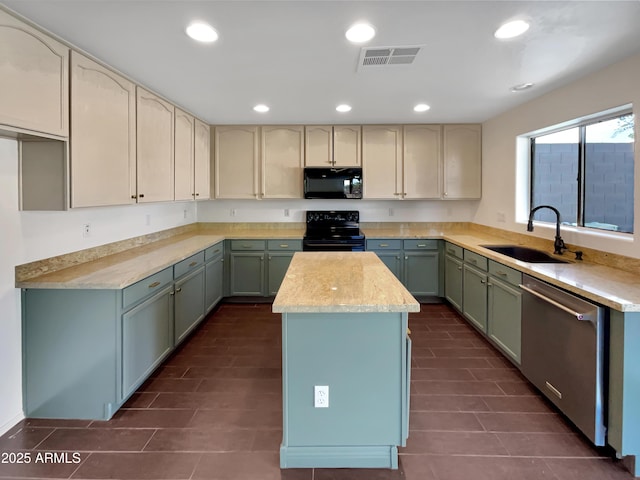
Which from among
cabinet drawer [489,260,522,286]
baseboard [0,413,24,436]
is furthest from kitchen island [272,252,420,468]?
baseboard [0,413,24,436]

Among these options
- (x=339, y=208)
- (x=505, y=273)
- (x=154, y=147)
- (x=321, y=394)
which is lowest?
(x=321, y=394)

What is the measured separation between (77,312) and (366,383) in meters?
1.75

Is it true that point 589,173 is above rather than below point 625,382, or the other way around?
above

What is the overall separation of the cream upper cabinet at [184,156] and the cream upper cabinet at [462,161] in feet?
9.96

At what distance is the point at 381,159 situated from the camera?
185 inches

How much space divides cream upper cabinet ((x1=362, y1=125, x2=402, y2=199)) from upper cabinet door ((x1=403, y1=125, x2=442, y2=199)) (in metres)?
0.10

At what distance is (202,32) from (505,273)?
8.88 feet

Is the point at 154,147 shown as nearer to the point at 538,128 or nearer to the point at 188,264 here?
the point at 188,264

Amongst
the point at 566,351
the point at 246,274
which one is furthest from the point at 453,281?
the point at 246,274

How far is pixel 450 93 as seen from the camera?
3281mm

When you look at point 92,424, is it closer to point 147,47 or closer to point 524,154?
point 147,47

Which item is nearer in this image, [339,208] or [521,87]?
[521,87]

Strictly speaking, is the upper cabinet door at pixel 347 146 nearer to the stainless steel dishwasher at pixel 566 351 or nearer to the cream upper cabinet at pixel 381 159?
the cream upper cabinet at pixel 381 159

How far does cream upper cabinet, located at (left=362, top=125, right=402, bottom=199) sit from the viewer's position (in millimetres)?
4680
